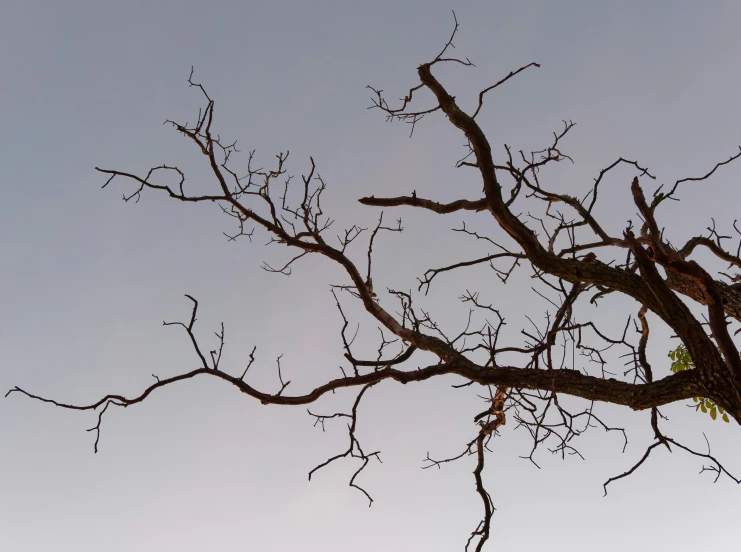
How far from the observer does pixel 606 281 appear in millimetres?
3418

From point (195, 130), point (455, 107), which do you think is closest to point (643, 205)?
point (455, 107)

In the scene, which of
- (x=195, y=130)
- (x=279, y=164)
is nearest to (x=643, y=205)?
(x=279, y=164)

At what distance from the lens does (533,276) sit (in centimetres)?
422

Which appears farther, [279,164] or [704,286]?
[279,164]

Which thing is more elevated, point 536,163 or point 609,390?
point 536,163

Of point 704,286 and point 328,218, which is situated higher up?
point 328,218

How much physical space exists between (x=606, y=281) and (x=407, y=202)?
1633mm

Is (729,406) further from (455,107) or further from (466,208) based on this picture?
(455,107)

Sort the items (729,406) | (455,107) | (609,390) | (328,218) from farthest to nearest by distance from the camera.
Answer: (328,218), (455,107), (609,390), (729,406)

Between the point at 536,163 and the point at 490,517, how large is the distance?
2.73m

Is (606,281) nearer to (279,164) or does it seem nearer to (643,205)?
(643,205)

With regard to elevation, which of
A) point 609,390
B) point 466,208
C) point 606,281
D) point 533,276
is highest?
point 466,208

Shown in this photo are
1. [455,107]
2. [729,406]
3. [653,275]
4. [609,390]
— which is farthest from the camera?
[455,107]

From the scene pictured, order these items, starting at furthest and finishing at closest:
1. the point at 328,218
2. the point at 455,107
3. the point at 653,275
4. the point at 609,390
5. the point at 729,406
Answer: the point at 328,218
the point at 455,107
the point at 609,390
the point at 653,275
the point at 729,406
